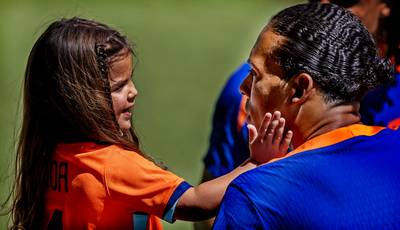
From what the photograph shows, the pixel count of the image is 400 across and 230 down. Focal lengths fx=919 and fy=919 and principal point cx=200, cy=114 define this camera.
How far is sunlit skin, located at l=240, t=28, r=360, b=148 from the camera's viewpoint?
89.7 inches

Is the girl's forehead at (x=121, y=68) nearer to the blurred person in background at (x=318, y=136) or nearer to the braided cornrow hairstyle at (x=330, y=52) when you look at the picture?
the blurred person in background at (x=318, y=136)

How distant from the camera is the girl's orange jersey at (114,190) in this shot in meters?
2.68

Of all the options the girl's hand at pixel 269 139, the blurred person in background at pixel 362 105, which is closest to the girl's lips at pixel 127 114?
the girl's hand at pixel 269 139

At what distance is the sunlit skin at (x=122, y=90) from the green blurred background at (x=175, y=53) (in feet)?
13.8

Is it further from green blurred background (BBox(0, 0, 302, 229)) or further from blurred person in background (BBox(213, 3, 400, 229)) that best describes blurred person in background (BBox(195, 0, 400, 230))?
green blurred background (BBox(0, 0, 302, 229))

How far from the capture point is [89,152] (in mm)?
2754

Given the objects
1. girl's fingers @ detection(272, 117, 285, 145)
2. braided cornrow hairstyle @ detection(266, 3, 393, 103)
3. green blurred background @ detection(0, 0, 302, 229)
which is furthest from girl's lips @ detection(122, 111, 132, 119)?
Result: green blurred background @ detection(0, 0, 302, 229)

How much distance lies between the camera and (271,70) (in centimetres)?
234

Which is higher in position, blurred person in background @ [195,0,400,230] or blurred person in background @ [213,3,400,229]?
blurred person in background @ [213,3,400,229]

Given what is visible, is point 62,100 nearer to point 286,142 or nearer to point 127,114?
point 127,114

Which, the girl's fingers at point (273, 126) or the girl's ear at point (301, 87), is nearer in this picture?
the girl's ear at point (301, 87)

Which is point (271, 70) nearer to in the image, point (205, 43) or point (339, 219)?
point (339, 219)

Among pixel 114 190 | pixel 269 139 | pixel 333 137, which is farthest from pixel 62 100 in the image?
pixel 333 137

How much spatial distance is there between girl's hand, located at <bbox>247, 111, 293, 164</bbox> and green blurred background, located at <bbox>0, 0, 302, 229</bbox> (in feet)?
14.8
